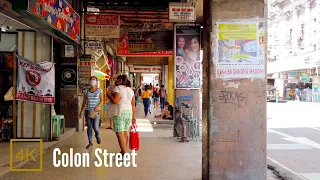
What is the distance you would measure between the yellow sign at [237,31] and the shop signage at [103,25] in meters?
6.55

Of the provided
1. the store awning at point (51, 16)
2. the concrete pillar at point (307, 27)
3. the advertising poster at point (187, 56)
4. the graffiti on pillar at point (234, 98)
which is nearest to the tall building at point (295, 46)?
the concrete pillar at point (307, 27)

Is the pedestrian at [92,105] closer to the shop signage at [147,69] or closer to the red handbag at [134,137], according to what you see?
the red handbag at [134,137]

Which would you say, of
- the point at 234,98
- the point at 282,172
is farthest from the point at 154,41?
the point at 234,98

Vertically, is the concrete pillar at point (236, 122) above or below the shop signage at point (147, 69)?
below

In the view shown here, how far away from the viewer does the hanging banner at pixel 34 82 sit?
29.1 feet

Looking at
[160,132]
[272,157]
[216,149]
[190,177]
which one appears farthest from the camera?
[160,132]

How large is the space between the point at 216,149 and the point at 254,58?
1.52m

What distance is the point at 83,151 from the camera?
827 cm

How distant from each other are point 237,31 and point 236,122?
1404 mm

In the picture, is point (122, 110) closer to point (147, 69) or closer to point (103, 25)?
point (103, 25)

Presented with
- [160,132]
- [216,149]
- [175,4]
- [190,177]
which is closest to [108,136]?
[160,132]

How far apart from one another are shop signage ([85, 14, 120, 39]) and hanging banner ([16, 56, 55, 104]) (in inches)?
111

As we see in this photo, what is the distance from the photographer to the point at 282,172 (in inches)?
273

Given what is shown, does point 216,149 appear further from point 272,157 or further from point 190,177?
point 272,157
